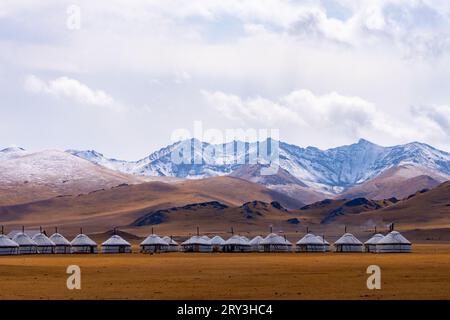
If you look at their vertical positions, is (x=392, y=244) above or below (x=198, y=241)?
below

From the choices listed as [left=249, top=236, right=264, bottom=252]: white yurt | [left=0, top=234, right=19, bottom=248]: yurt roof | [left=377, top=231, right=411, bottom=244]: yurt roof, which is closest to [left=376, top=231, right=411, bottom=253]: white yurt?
[left=377, top=231, right=411, bottom=244]: yurt roof

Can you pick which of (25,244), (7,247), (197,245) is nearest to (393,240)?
(197,245)

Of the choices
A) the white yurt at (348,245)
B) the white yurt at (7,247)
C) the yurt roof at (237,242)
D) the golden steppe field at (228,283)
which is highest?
the yurt roof at (237,242)

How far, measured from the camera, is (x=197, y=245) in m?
134

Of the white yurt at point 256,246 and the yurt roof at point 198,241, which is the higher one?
the yurt roof at point 198,241

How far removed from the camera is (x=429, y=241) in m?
177

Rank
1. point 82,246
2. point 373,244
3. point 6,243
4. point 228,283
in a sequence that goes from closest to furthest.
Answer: point 228,283 < point 6,243 < point 373,244 < point 82,246

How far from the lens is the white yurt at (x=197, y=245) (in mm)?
133875

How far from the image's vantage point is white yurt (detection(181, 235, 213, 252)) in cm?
13388

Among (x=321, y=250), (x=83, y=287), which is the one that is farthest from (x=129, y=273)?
(x=321, y=250)

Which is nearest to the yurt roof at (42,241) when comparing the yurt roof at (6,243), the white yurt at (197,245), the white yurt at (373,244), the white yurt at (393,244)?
the yurt roof at (6,243)

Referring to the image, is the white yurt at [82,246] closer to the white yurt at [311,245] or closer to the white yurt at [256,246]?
the white yurt at [256,246]

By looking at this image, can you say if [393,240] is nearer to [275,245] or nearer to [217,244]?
[275,245]

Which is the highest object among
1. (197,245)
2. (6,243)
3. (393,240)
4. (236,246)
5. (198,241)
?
(198,241)
